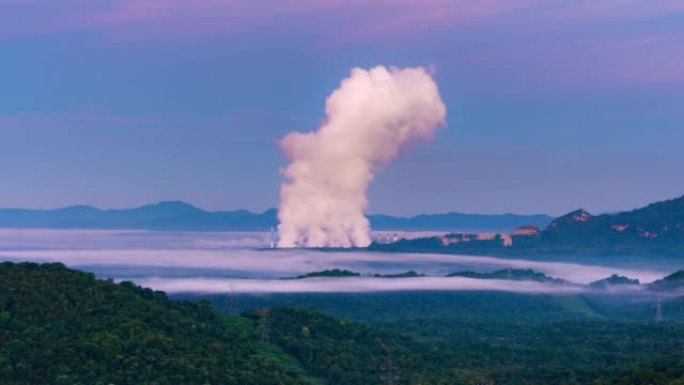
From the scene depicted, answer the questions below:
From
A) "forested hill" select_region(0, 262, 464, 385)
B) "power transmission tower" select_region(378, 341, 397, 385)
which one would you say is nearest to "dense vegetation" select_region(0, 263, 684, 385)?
"forested hill" select_region(0, 262, 464, 385)

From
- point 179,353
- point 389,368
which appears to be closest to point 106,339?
point 179,353

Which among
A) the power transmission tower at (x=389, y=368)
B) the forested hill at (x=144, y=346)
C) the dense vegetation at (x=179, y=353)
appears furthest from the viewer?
the power transmission tower at (x=389, y=368)

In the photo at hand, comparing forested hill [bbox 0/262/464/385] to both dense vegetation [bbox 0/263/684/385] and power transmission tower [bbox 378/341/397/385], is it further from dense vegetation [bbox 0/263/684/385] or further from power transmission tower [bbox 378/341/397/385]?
power transmission tower [bbox 378/341/397/385]

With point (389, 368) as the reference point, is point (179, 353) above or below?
above

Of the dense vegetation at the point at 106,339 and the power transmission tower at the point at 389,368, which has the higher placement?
the dense vegetation at the point at 106,339

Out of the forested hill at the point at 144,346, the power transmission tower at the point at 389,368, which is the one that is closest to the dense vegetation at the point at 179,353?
the forested hill at the point at 144,346

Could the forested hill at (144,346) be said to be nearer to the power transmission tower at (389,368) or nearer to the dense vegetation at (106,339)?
the dense vegetation at (106,339)

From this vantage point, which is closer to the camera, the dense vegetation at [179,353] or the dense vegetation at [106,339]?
the dense vegetation at [106,339]

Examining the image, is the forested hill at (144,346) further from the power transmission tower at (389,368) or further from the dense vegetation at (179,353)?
the power transmission tower at (389,368)

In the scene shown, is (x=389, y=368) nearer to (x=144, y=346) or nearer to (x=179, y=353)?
(x=179, y=353)

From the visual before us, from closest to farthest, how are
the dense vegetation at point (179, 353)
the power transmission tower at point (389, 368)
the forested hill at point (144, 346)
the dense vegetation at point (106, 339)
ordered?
the dense vegetation at point (106, 339)
the dense vegetation at point (179, 353)
the forested hill at point (144, 346)
the power transmission tower at point (389, 368)

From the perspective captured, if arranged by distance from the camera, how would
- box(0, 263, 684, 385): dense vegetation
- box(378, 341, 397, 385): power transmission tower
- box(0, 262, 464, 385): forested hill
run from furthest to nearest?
box(378, 341, 397, 385): power transmission tower < box(0, 262, 464, 385): forested hill < box(0, 263, 684, 385): dense vegetation

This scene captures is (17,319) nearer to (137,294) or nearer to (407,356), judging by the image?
(137,294)
